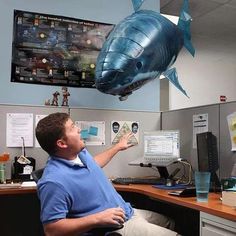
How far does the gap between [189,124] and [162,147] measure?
255 mm

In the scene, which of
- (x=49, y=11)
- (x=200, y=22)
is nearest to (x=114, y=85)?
(x=49, y=11)

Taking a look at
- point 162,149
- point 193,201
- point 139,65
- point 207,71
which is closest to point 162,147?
point 162,149

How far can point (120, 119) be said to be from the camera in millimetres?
2666

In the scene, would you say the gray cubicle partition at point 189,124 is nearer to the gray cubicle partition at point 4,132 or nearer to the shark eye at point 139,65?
the shark eye at point 139,65

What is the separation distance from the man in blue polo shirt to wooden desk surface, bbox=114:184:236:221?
175mm

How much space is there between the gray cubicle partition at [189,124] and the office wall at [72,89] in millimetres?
404

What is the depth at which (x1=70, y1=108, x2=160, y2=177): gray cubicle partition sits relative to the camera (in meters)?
2.57

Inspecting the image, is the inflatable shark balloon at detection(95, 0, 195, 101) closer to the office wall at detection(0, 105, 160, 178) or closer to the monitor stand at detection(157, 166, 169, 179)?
the office wall at detection(0, 105, 160, 178)

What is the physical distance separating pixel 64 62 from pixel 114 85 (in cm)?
89

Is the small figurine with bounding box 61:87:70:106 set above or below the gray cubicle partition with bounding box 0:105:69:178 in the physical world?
above

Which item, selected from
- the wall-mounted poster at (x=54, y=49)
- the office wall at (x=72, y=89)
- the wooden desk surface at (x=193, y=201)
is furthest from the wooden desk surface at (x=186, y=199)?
the wall-mounted poster at (x=54, y=49)

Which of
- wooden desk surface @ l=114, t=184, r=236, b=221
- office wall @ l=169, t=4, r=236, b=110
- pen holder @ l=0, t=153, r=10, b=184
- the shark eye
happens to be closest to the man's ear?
wooden desk surface @ l=114, t=184, r=236, b=221

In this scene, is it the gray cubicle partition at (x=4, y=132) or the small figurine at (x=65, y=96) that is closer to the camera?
the gray cubicle partition at (x=4, y=132)

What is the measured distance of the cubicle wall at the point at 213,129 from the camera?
211cm
